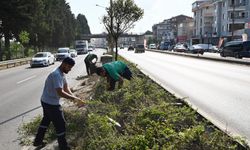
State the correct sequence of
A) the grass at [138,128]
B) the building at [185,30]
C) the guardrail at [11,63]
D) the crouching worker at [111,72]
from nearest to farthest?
the grass at [138,128]
the crouching worker at [111,72]
the guardrail at [11,63]
the building at [185,30]

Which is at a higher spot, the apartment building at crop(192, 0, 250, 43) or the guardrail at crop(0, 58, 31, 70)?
the apartment building at crop(192, 0, 250, 43)

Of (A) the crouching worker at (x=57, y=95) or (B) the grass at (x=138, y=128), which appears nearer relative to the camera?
(B) the grass at (x=138, y=128)

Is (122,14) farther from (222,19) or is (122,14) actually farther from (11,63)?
(222,19)

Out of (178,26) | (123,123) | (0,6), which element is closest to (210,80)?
(123,123)

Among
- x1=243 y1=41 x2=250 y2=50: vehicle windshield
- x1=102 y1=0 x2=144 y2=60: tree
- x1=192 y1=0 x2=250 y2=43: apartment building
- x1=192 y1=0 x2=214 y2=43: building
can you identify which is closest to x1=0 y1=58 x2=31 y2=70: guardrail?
x1=102 y1=0 x2=144 y2=60: tree

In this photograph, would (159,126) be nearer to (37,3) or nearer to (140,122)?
(140,122)

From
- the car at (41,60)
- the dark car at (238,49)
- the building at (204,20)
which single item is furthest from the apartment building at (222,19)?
the car at (41,60)

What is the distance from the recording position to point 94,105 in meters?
8.91

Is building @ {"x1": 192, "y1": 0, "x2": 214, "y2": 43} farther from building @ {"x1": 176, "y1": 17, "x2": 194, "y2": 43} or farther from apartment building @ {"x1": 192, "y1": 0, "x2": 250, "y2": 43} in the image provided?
building @ {"x1": 176, "y1": 17, "x2": 194, "y2": 43}

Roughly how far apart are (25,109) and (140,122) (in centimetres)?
589

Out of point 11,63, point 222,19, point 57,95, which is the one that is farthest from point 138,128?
point 222,19

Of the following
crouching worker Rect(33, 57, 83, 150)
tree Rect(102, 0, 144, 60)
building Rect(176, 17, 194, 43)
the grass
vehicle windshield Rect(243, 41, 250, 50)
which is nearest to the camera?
the grass

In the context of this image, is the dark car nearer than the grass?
No

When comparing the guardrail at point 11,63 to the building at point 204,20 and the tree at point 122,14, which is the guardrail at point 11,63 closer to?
the tree at point 122,14
